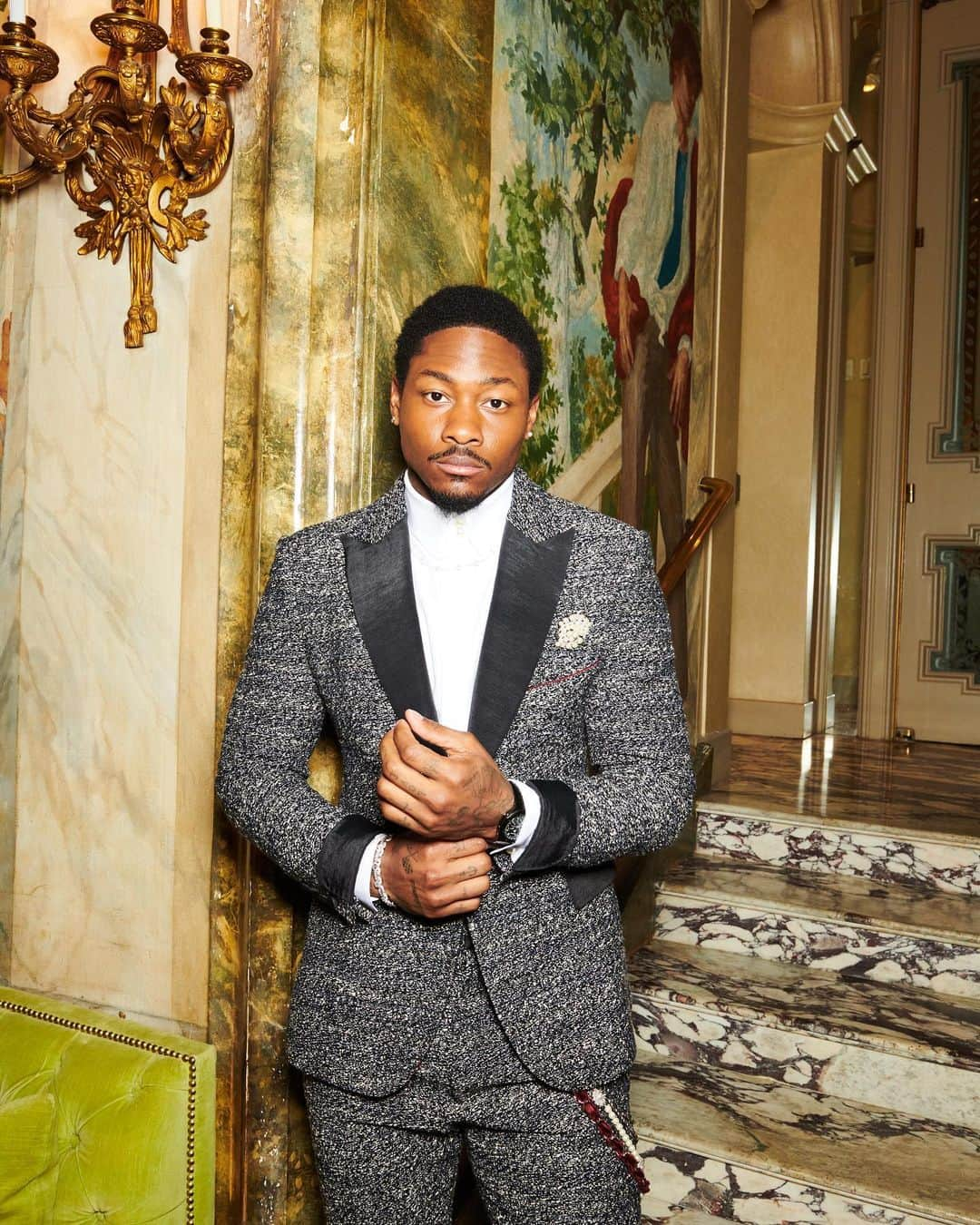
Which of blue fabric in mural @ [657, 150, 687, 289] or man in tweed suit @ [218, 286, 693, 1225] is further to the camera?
blue fabric in mural @ [657, 150, 687, 289]

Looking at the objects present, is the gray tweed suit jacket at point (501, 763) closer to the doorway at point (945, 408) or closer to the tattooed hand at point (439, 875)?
the tattooed hand at point (439, 875)

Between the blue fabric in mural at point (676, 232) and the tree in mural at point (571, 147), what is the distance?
379mm

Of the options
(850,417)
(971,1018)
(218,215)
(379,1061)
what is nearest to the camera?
(379,1061)

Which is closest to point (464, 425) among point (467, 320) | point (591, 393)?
point (467, 320)

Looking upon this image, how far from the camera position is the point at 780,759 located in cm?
506

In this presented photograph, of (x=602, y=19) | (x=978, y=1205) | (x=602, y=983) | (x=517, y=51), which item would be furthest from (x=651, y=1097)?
(x=602, y=19)

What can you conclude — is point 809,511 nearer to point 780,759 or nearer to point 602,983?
point 780,759

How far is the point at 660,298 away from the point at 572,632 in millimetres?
2142

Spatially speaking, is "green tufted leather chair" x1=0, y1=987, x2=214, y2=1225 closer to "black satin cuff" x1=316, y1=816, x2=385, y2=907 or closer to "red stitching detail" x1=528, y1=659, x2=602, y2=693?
"black satin cuff" x1=316, y1=816, x2=385, y2=907

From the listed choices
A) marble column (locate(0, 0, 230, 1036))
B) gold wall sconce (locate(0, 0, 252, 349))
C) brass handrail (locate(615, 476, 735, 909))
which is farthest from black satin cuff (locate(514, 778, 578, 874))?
brass handrail (locate(615, 476, 735, 909))

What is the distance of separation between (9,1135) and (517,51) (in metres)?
2.30

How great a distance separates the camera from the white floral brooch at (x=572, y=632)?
1540 millimetres

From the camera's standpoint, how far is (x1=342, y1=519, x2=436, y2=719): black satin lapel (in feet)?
5.03

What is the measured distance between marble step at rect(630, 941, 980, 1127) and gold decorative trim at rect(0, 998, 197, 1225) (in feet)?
4.89
